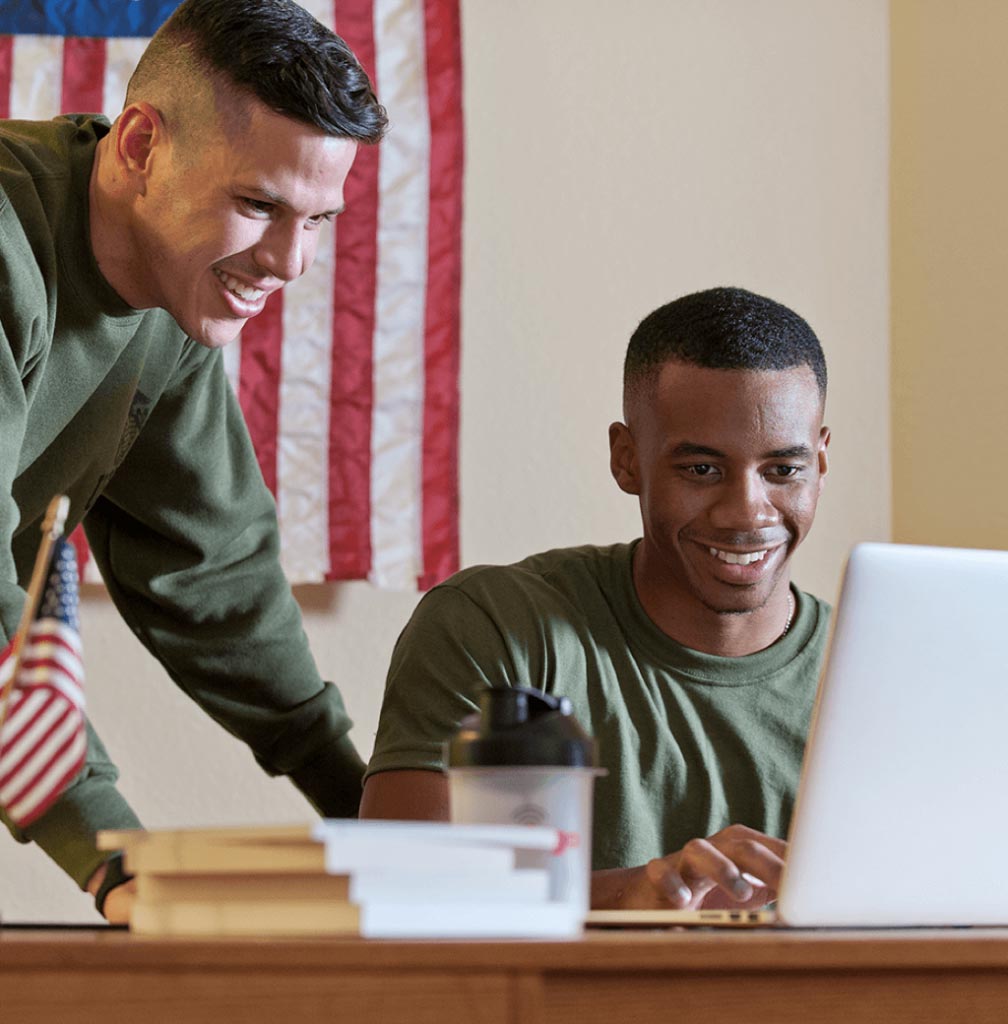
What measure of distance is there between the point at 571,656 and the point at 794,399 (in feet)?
1.13

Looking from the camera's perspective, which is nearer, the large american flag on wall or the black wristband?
the black wristband

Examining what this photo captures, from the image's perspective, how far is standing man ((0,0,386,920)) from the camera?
5.16 feet

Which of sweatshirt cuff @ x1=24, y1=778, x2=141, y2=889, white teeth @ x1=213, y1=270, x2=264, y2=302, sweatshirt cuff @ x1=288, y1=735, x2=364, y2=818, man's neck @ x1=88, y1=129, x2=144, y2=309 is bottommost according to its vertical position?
sweatshirt cuff @ x1=288, y1=735, x2=364, y2=818

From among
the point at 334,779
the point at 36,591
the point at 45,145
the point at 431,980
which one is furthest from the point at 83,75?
the point at 431,980

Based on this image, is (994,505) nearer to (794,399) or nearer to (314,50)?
(794,399)

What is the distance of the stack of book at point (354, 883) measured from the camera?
70cm

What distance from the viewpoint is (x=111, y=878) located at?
126 cm

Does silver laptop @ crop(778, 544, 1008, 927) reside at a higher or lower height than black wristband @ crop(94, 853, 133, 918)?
higher

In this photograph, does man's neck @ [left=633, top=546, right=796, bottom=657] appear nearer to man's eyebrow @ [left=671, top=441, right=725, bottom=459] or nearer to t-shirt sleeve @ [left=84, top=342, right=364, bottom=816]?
man's eyebrow @ [left=671, top=441, right=725, bottom=459]

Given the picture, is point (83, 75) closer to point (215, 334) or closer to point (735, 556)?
point (215, 334)

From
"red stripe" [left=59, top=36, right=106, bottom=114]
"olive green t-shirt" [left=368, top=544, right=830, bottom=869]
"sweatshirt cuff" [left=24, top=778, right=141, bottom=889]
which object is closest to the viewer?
"sweatshirt cuff" [left=24, top=778, right=141, bottom=889]

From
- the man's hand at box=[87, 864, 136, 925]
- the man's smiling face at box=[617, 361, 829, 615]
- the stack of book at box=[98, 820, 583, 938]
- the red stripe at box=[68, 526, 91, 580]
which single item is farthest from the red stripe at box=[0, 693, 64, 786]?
the red stripe at box=[68, 526, 91, 580]

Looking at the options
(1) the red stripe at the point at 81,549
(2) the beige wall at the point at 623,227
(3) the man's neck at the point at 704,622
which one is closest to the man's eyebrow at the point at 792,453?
(3) the man's neck at the point at 704,622

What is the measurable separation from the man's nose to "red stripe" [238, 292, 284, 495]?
1.04m
